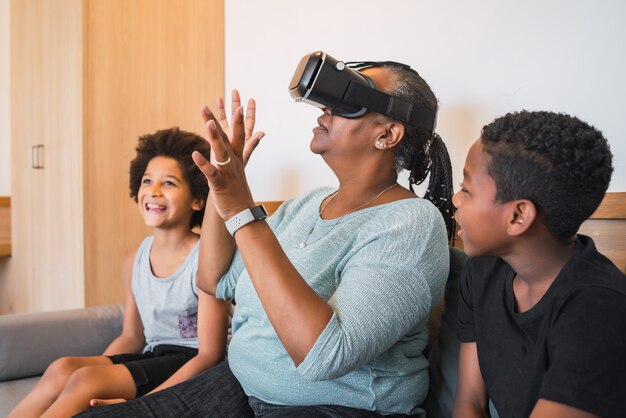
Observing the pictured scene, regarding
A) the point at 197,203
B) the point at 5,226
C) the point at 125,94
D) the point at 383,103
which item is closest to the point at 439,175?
the point at 383,103

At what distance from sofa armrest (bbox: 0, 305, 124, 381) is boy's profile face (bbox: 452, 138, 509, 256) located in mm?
1285

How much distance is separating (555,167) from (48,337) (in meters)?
1.47

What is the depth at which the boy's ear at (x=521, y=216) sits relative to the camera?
0.86 meters

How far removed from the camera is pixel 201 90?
236 cm

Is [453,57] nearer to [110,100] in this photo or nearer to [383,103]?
[383,103]

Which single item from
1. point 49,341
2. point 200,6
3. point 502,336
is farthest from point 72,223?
point 502,336

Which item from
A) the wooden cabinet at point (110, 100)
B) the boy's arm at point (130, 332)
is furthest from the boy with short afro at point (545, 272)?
the wooden cabinet at point (110, 100)

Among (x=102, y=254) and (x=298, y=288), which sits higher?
(x=298, y=288)

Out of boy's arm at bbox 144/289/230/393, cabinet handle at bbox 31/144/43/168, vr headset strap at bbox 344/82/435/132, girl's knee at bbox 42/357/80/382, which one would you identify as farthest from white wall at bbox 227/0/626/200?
cabinet handle at bbox 31/144/43/168

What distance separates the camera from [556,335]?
799 millimetres

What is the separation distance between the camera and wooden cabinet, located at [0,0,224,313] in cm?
234

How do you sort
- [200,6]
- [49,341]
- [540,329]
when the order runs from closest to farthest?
[540,329] → [49,341] → [200,6]

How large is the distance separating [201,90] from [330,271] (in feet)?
4.72

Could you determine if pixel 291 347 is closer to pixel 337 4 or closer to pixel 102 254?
pixel 337 4
